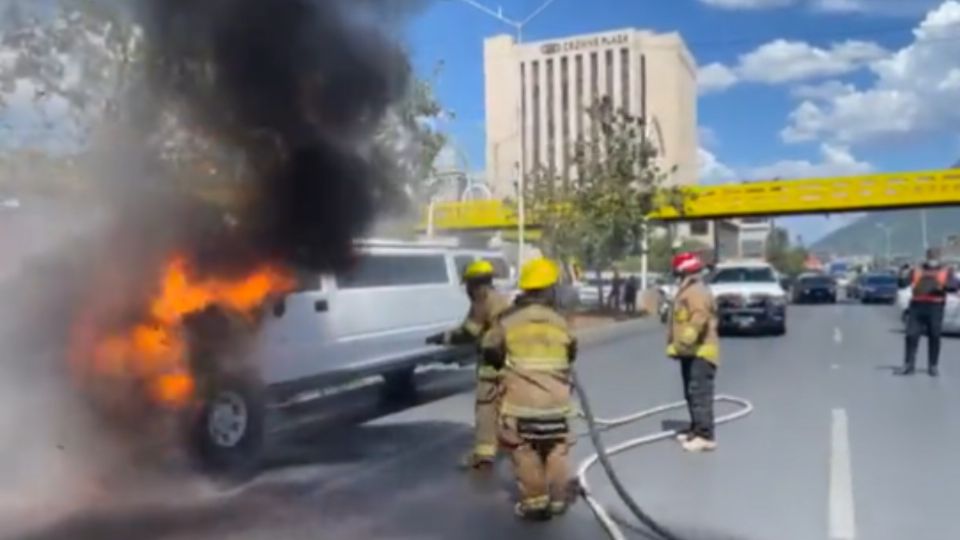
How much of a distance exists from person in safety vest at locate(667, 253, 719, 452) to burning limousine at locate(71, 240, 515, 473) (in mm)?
2628

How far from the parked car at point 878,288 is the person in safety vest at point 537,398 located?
4141 centimetres

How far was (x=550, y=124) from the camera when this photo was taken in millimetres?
28766

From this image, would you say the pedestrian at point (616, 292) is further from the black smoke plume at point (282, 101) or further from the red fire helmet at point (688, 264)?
the black smoke plume at point (282, 101)

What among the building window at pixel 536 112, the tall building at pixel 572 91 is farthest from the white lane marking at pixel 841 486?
the building window at pixel 536 112

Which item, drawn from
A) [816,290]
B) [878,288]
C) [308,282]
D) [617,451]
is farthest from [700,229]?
[308,282]

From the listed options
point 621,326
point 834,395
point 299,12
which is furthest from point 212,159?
point 621,326

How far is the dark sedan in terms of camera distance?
45500mm

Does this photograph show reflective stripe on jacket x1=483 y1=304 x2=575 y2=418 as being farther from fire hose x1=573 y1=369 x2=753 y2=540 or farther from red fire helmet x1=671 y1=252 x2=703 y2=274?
red fire helmet x1=671 y1=252 x2=703 y2=274

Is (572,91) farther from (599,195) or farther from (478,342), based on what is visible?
(478,342)

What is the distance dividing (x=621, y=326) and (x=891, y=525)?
20.8 meters

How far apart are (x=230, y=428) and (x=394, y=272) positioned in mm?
3114

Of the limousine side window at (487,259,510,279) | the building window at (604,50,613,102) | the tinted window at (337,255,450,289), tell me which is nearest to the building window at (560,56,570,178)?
the building window at (604,50,613,102)

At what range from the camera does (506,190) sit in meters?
30.5

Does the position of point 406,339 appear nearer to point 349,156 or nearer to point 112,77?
point 349,156
